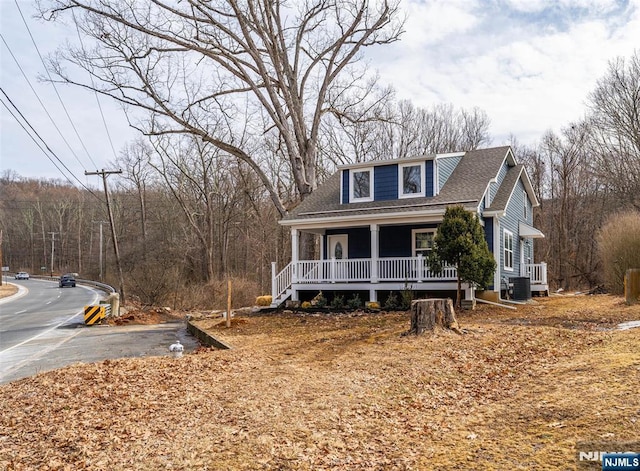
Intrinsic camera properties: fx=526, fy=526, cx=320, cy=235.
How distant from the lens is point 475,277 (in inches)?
563

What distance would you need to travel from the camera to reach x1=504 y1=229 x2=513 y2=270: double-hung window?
19281 mm

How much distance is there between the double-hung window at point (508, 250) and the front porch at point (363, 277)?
155 inches

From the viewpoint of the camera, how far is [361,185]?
19516 mm

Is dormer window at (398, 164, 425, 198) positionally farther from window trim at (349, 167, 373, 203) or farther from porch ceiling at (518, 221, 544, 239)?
porch ceiling at (518, 221, 544, 239)

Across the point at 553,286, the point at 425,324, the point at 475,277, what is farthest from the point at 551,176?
the point at 425,324

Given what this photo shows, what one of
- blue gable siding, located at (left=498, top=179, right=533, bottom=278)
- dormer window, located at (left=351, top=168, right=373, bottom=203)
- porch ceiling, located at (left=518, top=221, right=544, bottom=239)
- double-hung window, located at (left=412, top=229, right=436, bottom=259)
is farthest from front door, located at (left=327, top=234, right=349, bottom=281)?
porch ceiling, located at (left=518, top=221, right=544, bottom=239)

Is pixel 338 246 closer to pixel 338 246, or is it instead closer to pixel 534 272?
pixel 338 246

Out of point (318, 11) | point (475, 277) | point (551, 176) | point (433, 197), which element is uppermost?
point (318, 11)

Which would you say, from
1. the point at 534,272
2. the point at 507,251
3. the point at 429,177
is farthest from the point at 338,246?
the point at 534,272

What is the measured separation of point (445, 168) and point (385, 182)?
2244 mm

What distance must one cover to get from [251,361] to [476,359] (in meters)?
3.68

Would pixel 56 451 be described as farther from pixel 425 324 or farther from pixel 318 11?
pixel 318 11

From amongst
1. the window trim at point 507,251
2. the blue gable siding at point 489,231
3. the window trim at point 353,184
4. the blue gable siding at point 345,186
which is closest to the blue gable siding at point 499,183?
the blue gable siding at point 489,231

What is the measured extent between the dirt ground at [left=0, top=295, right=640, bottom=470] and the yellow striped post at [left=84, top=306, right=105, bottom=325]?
961cm
